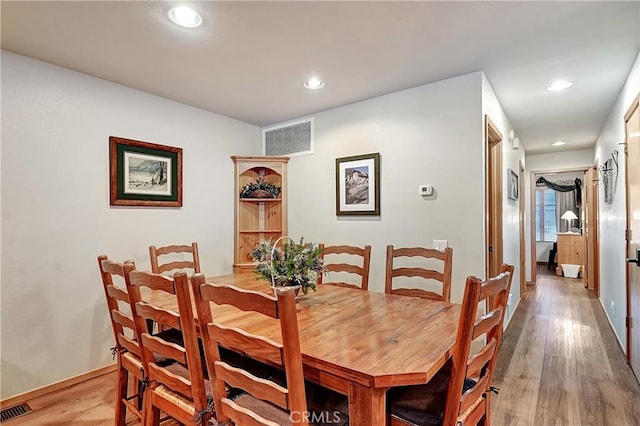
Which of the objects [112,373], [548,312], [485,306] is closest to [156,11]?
[112,373]

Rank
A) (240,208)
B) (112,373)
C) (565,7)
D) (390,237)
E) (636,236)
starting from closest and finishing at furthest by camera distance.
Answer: (565,7)
(636,236)
(112,373)
(390,237)
(240,208)

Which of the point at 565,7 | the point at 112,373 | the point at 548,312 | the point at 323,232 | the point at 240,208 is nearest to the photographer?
the point at 565,7

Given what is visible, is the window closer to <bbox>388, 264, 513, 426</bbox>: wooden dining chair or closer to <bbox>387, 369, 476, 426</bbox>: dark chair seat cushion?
<bbox>388, 264, 513, 426</bbox>: wooden dining chair

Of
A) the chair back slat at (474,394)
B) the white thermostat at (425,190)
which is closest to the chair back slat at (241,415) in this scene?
the chair back slat at (474,394)

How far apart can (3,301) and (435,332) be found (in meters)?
2.77

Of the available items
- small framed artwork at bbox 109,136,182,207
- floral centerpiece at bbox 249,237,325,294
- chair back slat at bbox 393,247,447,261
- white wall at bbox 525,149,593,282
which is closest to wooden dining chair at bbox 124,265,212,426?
floral centerpiece at bbox 249,237,325,294

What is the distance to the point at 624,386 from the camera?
7.89 ft

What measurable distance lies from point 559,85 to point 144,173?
12.4 feet

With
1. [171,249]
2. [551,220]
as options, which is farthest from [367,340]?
[551,220]

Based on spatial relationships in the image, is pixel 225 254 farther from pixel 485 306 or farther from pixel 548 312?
pixel 548 312

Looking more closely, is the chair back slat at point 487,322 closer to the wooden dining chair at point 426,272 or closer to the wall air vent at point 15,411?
the wooden dining chair at point 426,272

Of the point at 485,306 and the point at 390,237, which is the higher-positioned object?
the point at 390,237

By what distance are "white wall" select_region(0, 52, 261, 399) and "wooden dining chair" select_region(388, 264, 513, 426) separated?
2523 millimetres

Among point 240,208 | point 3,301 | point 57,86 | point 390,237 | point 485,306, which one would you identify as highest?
point 57,86
